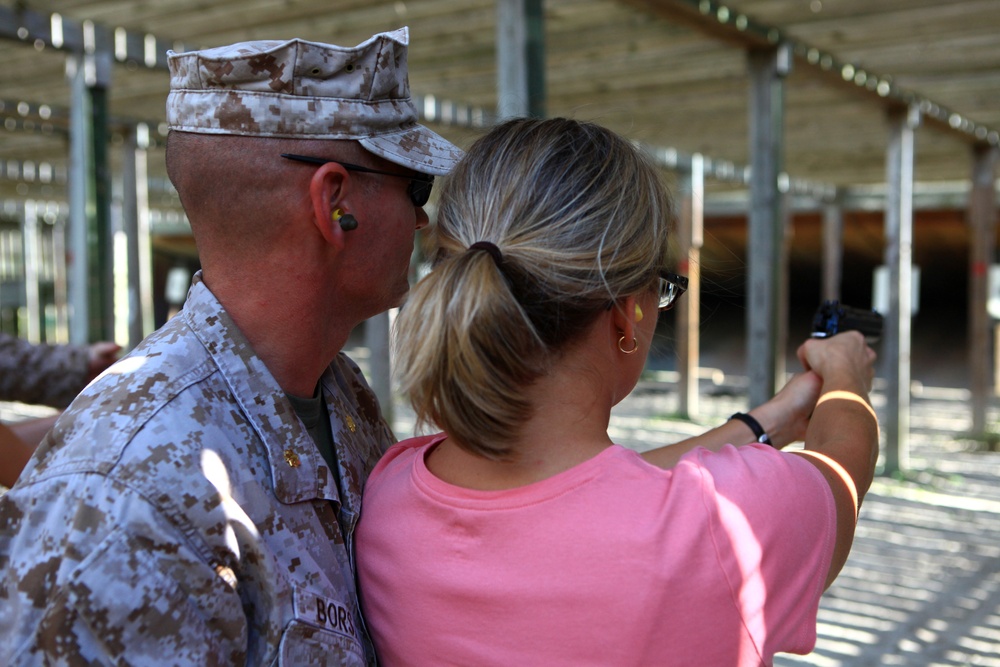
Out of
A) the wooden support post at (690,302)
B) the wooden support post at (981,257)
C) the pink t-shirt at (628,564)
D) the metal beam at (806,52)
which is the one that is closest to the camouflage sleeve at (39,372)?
the pink t-shirt at (628,564)

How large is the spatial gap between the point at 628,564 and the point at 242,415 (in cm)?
46

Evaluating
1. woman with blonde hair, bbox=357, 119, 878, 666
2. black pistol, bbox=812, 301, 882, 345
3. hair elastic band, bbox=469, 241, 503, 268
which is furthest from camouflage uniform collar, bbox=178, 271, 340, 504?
black pistol, bbox=812, 301, 882, 345

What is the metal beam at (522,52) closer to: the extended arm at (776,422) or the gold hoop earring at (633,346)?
the extended arm at (776,422)

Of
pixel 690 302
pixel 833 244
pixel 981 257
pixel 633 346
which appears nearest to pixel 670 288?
pixel 633 346

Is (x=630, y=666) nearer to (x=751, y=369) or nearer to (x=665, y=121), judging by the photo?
(x=751, y=369)

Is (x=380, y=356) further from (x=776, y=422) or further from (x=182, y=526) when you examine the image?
A: (x=182, y=526)

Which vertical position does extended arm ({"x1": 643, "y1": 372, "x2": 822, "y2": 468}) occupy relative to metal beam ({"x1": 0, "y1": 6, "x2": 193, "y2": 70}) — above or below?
below

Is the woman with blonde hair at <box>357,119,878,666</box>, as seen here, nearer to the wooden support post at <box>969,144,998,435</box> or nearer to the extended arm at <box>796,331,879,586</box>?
the extended arm at <box>796,331,879,586</box>

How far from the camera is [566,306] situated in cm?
104

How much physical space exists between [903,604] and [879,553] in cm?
80

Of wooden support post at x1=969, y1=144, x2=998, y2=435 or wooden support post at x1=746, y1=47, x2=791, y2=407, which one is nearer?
wooden support post at x1=746, y1=47, x2=791, y2=407

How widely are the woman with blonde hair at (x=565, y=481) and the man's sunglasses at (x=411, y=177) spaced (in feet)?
0.29

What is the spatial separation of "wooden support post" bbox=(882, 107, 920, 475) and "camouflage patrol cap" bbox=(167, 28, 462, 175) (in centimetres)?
625

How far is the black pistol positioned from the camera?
5.49 ft
